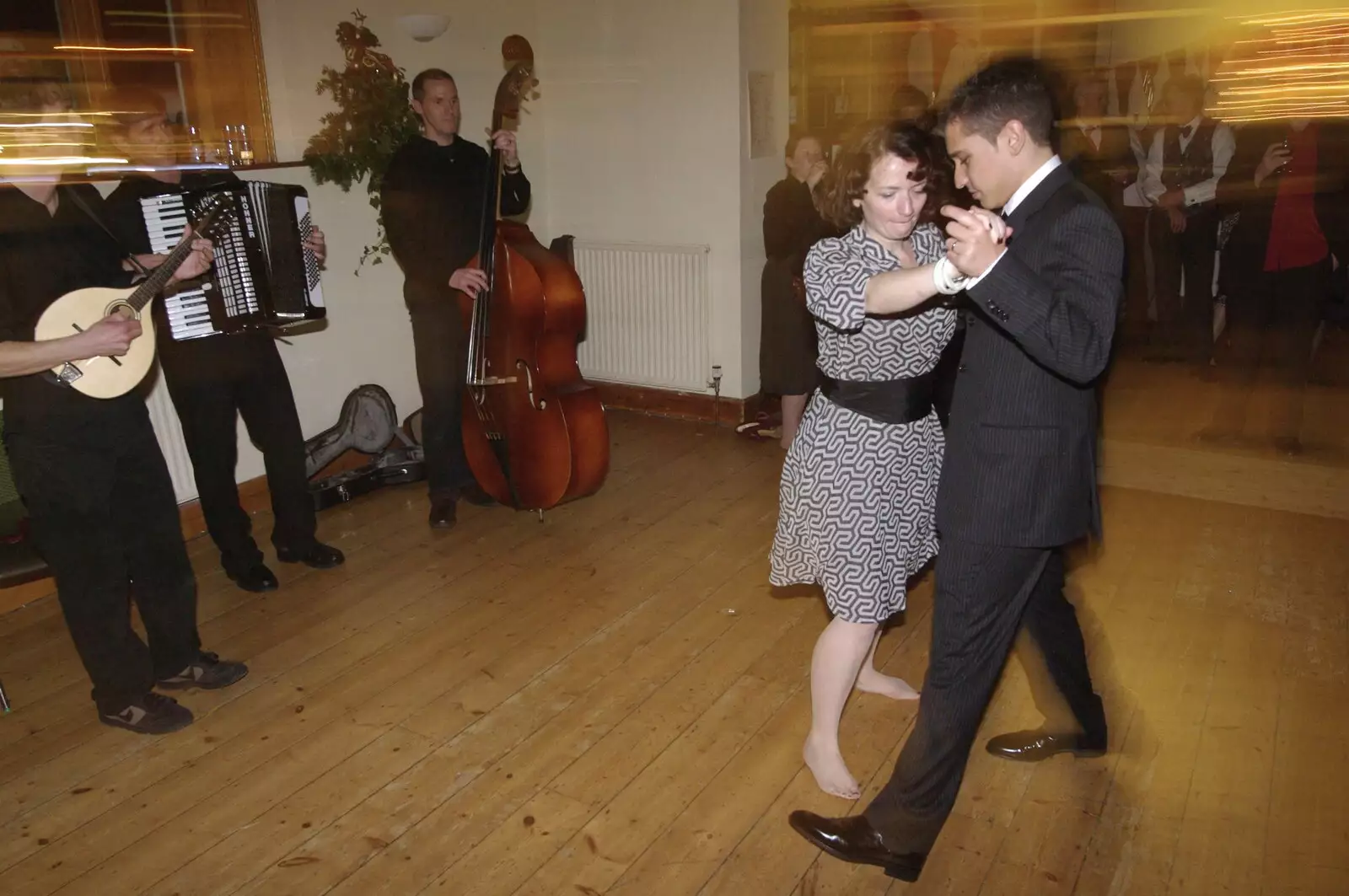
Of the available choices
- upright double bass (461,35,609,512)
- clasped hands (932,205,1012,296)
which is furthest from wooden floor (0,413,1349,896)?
clasped hands (932,205,1012,296)

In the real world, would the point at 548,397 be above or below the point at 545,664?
above

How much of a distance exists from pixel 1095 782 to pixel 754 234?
3.28 m

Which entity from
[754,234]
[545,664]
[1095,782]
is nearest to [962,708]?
[1095,782]

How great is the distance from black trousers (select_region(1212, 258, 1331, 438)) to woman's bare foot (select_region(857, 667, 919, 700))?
2.89 metres

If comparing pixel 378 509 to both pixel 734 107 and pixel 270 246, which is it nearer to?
pixel 270 246

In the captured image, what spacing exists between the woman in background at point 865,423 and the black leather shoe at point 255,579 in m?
2.01

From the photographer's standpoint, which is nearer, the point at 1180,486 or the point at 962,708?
the point at 962,708

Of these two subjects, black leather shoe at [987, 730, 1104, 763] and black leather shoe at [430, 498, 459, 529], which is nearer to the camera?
black leather shoe at [987, 730, 1104, 763]

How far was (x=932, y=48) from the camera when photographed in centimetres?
650

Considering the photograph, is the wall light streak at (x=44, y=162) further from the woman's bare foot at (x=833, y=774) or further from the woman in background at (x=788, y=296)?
the woman in background at (x=788, y=296)

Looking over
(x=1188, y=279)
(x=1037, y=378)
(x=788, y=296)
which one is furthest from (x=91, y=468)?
(x=1188, y=279)

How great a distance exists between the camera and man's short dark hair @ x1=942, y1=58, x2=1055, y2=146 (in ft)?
5.83

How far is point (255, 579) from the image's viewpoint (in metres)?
3.63

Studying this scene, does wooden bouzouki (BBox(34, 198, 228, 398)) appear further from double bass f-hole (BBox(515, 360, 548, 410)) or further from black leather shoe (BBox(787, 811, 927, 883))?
black leather shoe (BBox(787, 811, 927, 883))
